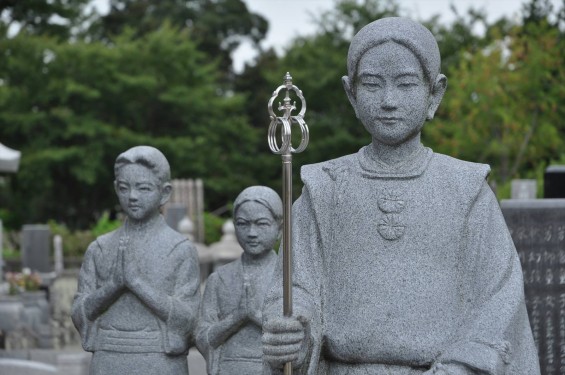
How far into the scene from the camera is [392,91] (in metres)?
4.03

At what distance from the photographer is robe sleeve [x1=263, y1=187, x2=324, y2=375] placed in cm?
391

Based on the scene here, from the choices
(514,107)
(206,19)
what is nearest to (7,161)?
(514,107)

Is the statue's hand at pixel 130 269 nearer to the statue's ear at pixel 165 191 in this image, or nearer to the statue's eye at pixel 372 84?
the statue's ear at pixel 165 191

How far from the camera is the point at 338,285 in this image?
405 centimetres

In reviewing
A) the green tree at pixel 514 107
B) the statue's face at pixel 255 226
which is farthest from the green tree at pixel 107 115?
the statue's face at pixel 255 226

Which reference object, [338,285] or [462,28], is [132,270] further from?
[462,28]

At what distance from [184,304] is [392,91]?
276 centimetres

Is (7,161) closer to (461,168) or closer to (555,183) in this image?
(555,183)

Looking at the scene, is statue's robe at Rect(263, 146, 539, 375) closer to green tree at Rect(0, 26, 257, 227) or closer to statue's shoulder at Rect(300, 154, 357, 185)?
statue's shoulder at Rect(300, 154, 357, 185)

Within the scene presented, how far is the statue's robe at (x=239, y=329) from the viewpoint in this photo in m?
6.32

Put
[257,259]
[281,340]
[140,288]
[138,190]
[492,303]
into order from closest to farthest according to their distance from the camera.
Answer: [281,340]
[492,303]
[140,288]
[138,190]
[257,259]

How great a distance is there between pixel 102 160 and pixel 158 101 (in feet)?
7.89

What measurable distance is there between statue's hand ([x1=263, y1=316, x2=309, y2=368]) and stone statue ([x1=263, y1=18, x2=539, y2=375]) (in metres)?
0.04

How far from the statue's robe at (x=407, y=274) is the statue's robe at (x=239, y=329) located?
2.22 metres
